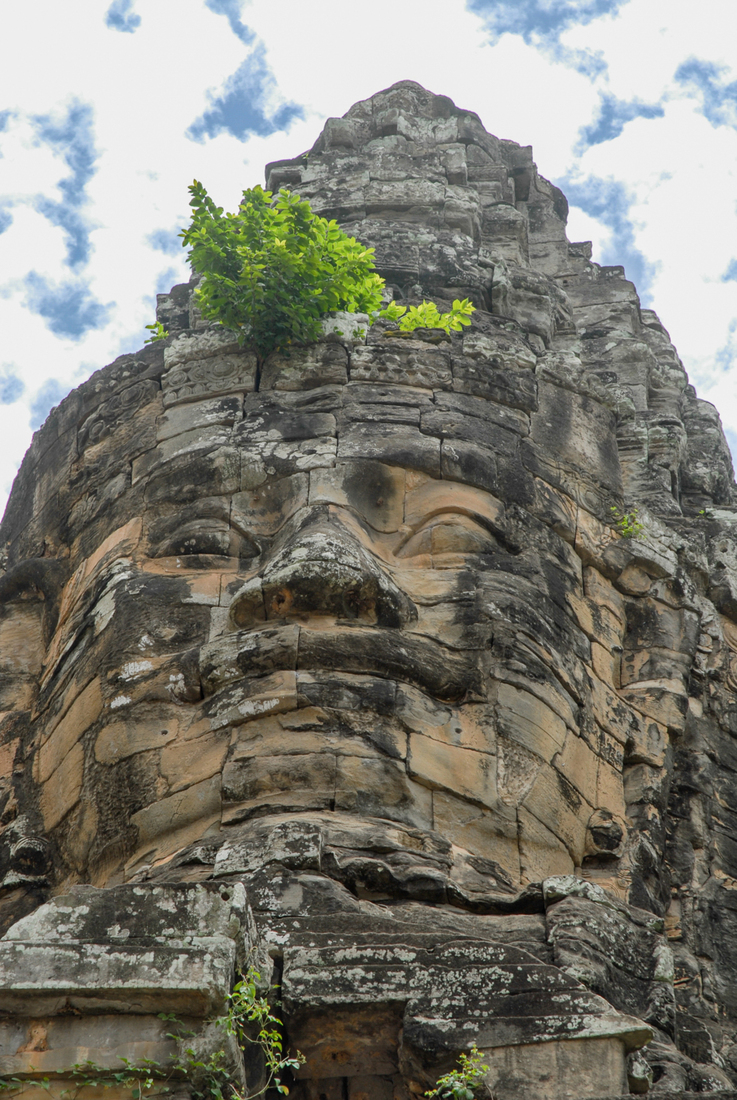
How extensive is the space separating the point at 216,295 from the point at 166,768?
397 cm

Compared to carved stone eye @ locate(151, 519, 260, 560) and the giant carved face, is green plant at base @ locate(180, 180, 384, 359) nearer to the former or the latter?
the giant carved face

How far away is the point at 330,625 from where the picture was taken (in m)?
9.25

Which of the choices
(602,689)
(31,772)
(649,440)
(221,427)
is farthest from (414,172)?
(31,772)

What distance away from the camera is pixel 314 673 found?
29.5 ft

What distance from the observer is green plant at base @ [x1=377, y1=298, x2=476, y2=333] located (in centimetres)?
1162

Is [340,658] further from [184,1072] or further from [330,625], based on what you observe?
[184,1072]

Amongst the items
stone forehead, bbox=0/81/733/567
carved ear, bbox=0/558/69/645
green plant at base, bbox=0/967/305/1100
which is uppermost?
stone forehead, bbox=0/81/733/567

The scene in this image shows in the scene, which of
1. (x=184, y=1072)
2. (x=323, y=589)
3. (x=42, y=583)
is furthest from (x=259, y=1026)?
(x=42, y=583)

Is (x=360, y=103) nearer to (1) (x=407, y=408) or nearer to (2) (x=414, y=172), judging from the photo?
(2) (x=414, y=172)

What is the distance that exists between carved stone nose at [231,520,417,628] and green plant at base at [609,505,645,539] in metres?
2.37

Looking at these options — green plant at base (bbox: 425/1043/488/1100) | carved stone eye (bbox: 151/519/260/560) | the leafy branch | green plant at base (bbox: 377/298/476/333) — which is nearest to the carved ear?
carved stone eye (bbox: 151/519/260/560)

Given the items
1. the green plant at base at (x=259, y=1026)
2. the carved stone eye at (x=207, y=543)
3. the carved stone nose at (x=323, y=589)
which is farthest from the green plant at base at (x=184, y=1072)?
the carved stone eye at (x=207, y=543)

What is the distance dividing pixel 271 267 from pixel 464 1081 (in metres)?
6.96

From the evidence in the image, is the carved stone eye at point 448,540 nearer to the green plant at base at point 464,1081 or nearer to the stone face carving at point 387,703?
the stone face carving at point 387,703
